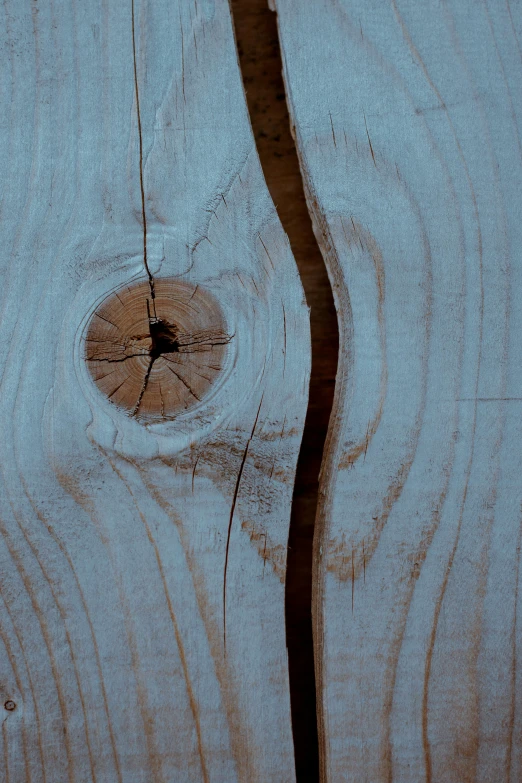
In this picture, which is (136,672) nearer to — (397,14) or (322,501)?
(322,501)

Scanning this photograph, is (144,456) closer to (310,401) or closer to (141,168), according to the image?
(310,401)

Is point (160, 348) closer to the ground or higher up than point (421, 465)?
higher up

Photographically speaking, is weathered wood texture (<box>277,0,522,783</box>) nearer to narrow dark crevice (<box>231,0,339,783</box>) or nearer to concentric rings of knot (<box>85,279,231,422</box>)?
narrow dark crevice (<box>231,0,339,783</box>)

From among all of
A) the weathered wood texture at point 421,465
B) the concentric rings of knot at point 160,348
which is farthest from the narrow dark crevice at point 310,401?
the concentric rings of knot at point 160,348

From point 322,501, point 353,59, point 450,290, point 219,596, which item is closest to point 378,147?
point 353,59

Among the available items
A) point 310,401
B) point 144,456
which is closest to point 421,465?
point 310,401
